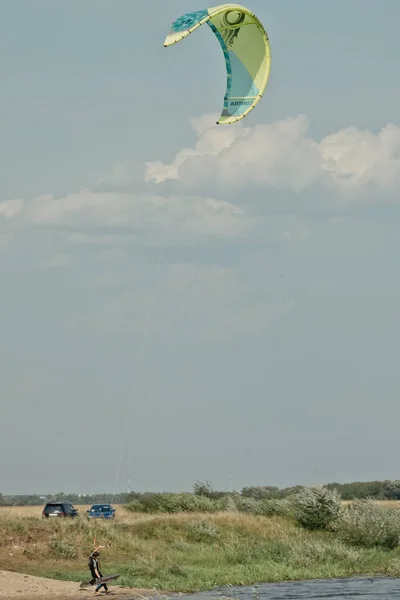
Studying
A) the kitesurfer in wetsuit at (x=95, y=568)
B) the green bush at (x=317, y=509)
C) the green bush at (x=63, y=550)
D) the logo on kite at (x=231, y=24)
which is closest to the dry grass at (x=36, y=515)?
the green bush at (x=63, y=550)

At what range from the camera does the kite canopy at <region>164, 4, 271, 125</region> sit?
35.8 metres

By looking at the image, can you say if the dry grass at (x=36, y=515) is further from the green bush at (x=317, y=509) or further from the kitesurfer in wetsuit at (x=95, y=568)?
the kitesurfer in wetsuit at (x=95, y=568)

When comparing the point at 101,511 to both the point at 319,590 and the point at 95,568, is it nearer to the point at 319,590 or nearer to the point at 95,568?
the point at 95,568

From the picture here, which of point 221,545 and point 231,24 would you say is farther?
point 221,545

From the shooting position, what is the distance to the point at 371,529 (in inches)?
2110

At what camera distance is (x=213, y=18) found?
36438 millimetres

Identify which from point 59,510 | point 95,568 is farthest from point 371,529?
point 59,510

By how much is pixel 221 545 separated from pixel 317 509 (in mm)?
7726

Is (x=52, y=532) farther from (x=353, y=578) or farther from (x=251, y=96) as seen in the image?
(x=251, y=96)

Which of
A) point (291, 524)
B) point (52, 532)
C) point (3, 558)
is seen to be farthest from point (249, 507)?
point (3, 558)

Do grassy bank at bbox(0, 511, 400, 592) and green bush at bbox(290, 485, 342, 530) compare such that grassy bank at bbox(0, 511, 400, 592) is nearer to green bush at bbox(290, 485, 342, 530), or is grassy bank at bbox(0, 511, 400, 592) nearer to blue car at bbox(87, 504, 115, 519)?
green bush at bbox(290, 485, 342, 530)

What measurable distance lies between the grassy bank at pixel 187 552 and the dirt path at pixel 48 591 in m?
1.62

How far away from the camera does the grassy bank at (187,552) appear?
45062 mm

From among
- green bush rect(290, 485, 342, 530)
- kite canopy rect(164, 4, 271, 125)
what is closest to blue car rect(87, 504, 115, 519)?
green bush rect(290, 485, 342, 530)
